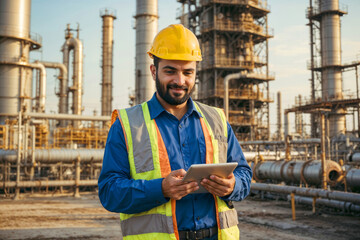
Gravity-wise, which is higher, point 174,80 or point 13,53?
point 13,53

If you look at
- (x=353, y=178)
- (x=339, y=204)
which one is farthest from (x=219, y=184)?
(x=353, y=178)

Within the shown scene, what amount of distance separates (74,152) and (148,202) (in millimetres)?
16950

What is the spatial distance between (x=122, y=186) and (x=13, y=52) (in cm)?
2368

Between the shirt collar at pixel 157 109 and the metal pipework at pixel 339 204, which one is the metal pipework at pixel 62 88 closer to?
the metal pipework at pixel 339 204

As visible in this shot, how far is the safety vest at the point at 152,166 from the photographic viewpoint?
2090 millimetres

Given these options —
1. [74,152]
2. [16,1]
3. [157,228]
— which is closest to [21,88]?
[16,1]

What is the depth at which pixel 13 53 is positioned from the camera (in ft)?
Answer: 75.2

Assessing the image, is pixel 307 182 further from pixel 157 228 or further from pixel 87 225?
pixel 157 228

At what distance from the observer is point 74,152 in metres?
18.1

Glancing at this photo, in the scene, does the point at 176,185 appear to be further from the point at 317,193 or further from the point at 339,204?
the point at 339,204

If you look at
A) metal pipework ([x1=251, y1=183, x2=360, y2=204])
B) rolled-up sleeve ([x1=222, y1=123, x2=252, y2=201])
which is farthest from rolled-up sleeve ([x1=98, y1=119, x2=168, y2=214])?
metal pipework ([x1=251, y1=183, x2=360, y2=204])

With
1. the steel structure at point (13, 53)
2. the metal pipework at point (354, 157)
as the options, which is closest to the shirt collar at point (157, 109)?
the metal pipework at point (354, 157)

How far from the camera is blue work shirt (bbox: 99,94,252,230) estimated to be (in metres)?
2.00

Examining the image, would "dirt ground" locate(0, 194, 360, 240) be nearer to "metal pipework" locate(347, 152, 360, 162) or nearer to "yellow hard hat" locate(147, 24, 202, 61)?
"metal pipework" locate(347, 152, 360, 162)
